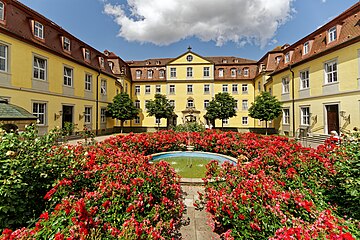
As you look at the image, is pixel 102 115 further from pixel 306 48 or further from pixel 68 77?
pixel 306 48

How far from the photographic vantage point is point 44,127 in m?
14.1

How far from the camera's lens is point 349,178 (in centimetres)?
294

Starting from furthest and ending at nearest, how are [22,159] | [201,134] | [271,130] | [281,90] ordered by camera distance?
[271,130] → [281,90] → [201,134] → [22,159]

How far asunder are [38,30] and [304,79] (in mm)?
25970

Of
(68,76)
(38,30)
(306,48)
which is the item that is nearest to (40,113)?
(68,76)

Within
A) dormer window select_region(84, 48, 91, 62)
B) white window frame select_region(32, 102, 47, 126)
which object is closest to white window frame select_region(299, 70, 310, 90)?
dormer window select_region(84, 48, 91, 62)

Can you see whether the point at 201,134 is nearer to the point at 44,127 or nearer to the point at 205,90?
the point at 44,127

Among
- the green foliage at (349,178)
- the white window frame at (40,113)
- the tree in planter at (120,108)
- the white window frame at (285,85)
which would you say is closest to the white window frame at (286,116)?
the white window frame at (285,85)

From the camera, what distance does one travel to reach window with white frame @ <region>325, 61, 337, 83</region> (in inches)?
559

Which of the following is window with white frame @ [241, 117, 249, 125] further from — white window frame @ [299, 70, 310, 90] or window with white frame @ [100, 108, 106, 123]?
window with white frame @ [100, 108, 106, 123]

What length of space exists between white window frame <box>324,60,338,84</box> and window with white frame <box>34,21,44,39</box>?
25495 mm

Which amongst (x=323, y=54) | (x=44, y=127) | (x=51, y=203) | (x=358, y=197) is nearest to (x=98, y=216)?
(x=51, y=203)

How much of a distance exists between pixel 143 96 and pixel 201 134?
22384 mm

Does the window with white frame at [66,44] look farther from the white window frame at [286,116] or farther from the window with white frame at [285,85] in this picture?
the white window frame at [286,116]
